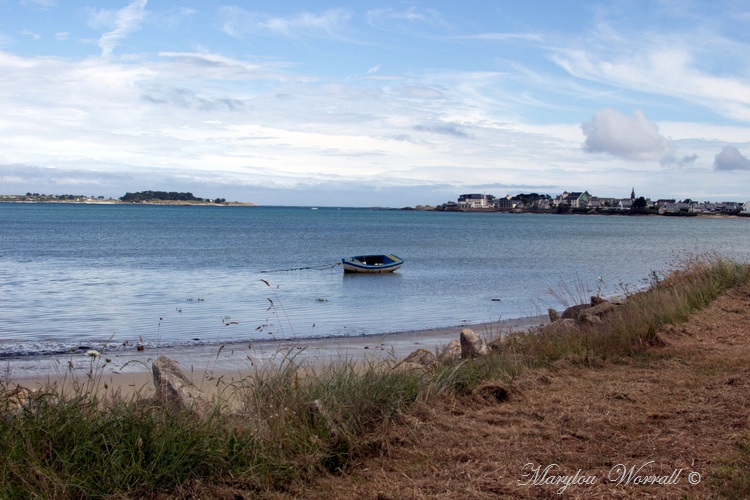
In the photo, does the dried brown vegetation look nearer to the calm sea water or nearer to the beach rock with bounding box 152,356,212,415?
the beach rock with bounding box 152,356,212,415

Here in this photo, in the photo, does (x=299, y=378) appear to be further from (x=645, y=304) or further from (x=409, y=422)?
(x=645, y=304)

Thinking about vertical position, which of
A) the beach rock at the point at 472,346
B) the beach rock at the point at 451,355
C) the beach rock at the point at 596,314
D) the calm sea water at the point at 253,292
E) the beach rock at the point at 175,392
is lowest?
the calm sea water at the point at 253,292

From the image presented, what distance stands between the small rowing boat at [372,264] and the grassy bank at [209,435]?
29.5m

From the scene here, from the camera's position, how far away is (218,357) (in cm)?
1270

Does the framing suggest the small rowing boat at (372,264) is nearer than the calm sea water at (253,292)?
No

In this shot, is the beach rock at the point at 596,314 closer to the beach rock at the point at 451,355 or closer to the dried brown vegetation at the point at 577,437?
the beach rock at the point at 451,355

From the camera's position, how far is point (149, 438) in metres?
4.75

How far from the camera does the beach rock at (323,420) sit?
5.31 m

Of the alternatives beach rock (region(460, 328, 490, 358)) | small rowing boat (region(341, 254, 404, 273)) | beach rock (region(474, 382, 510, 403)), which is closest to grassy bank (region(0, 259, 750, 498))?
beach rock (region(474, 382, 510, 403))

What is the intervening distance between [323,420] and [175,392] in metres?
1.31

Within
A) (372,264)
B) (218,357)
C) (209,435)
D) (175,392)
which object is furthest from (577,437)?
(372,264)

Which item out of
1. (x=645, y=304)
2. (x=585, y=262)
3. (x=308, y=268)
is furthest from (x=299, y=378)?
(x=585, y=262)

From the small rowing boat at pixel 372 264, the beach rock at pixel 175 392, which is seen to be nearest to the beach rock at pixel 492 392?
the beach rock at pixel 175 392

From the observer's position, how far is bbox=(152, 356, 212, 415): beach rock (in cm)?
544
